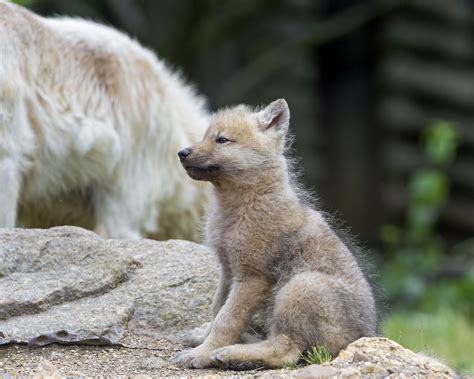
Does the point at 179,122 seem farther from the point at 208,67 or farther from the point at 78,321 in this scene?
the point at 208,67

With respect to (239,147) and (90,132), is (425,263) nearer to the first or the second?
(90,132)

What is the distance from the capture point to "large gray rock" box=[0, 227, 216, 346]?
5.59 metres

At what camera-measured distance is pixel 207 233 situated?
574 centimetres

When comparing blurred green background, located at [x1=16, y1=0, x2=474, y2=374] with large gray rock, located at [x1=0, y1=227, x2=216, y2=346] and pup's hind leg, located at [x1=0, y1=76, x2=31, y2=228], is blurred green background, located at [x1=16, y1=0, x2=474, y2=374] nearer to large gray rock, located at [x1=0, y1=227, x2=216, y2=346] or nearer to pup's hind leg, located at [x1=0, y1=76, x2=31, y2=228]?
pup's hind leg, located at [x1=0, y1=76, x2=31, y2=228]

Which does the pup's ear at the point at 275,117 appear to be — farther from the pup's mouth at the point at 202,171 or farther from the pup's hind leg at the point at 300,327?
the pup's hind leg at the point at 300,327

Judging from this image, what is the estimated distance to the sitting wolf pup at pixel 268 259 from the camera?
5.18m

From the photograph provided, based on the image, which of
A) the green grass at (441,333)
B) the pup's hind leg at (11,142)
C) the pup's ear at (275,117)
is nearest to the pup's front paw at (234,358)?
the pup's ear at (275,117)

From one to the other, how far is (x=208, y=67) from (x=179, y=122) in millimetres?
6687

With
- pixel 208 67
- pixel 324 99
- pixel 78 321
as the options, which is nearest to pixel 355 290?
pixel 78 321

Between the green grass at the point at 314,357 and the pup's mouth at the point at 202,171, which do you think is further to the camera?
the pup's mouth at the point at 202,171

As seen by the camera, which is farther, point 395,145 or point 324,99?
point 324,99

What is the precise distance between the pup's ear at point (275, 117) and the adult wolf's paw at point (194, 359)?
1.28 m

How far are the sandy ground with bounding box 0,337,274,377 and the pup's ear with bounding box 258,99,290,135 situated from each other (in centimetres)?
129

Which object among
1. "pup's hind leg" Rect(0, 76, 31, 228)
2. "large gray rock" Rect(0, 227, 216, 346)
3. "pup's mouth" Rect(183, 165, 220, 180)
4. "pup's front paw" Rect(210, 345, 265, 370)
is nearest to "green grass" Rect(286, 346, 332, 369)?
"pup's front paw" Rect(210, 345, 265, 370)
